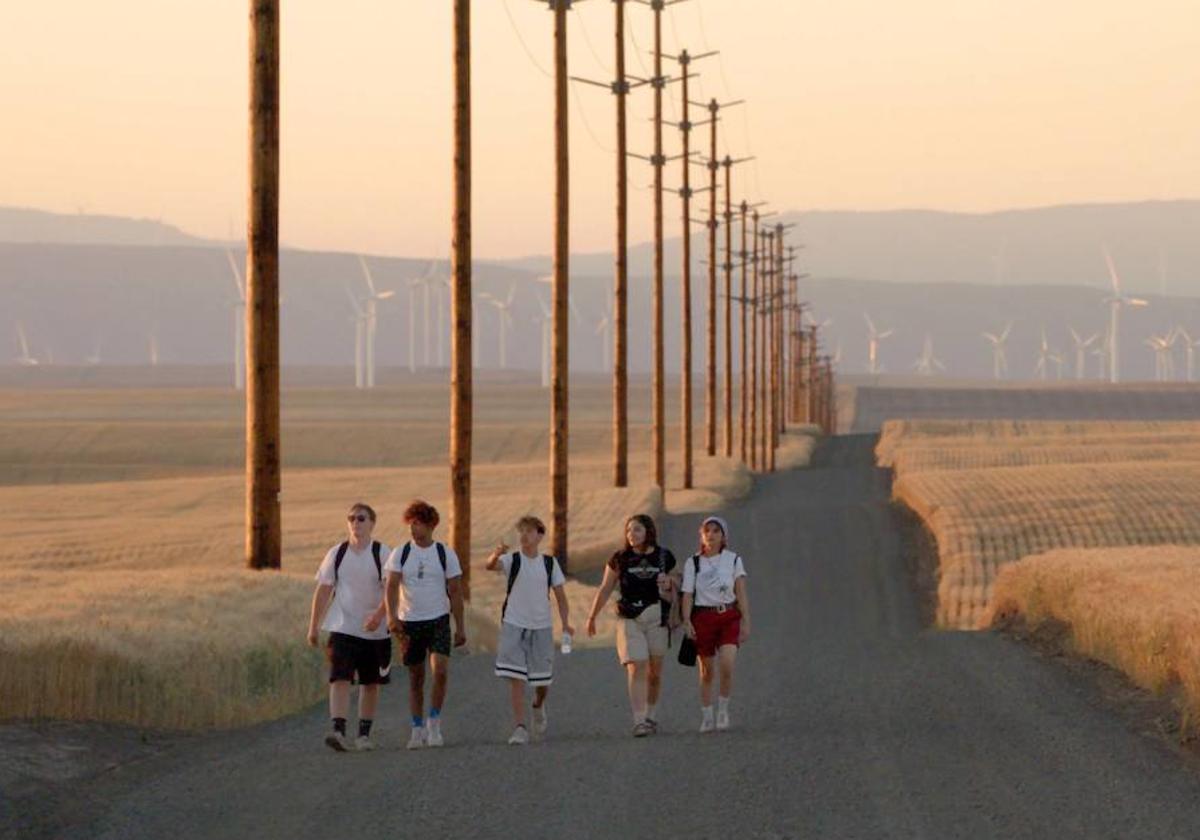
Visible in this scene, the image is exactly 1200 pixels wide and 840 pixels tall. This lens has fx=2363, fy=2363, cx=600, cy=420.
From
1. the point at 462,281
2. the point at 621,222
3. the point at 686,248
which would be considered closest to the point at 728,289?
the point at 686,248

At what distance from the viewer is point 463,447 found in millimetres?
33000

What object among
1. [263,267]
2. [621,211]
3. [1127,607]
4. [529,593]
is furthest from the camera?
[621,211]

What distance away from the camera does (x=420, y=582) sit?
59.0 ft

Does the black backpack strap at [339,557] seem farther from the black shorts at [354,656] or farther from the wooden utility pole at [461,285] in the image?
the wooden utility pole at [461,285]

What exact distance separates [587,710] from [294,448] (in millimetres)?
105205

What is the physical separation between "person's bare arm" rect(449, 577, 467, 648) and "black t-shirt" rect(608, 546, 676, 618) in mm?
1308

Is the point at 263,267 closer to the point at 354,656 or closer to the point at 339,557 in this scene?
the point at 339,557

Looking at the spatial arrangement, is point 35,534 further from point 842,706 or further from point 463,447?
point 842,706

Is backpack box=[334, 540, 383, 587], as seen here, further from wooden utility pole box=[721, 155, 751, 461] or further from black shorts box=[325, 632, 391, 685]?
wooden utility pole box=[721, 155, 751, 461]

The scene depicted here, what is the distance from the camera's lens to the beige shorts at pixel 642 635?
62.3ft

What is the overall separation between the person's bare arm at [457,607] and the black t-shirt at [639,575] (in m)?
1.31

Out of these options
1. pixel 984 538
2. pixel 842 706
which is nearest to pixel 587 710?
pixel 842 706

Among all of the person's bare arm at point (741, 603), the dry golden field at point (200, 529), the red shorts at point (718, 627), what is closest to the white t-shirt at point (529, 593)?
the red shorts at point (718, 627)

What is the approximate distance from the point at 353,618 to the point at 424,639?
564mm
